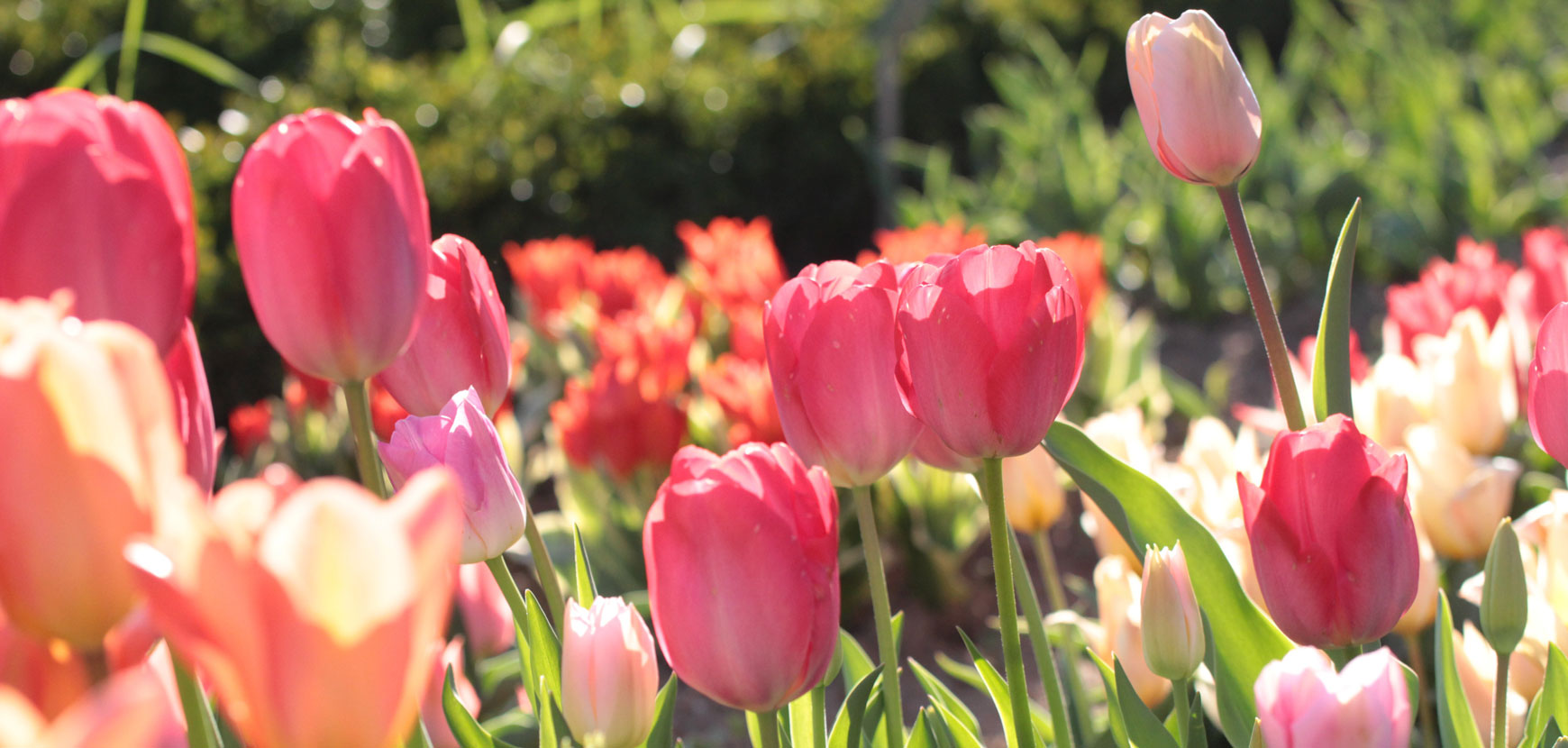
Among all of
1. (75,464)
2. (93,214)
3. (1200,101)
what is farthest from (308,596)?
(1200,101)

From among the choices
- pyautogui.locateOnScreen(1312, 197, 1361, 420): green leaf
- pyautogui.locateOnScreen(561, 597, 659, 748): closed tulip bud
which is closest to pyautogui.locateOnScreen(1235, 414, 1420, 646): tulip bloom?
pyautogui.locateOnScreen(1312, 197, 1361, 420): green leaf

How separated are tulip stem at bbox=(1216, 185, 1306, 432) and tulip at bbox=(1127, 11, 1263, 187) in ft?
0.07

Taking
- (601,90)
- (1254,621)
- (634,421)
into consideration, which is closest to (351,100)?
(601,90)

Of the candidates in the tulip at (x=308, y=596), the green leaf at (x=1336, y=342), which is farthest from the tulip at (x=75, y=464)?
the green leaf at (x=1336, y=342)

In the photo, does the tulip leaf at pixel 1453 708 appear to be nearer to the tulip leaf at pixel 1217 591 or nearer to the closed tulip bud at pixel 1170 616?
the tulip leaf at pixel 1217 591

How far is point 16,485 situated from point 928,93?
17.9ft

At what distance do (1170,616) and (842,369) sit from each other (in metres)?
0.25

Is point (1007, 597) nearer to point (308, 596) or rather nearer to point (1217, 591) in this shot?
point (1217, 591)

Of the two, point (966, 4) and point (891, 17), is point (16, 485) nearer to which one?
point (891, 17)

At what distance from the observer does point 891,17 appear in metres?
4.54

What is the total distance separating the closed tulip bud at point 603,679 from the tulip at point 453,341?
0.72 ft

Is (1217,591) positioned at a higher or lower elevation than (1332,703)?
lower

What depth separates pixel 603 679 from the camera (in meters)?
0.69

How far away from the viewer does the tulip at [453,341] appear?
0.83 meters
